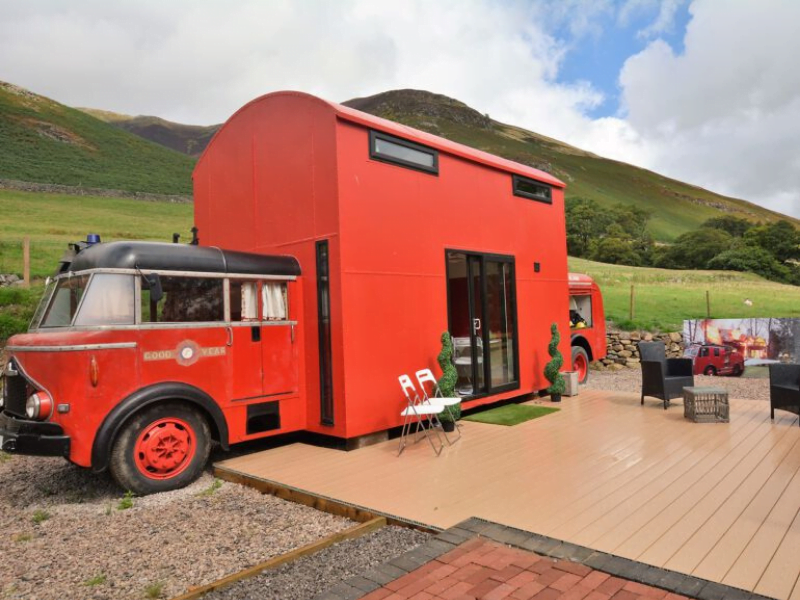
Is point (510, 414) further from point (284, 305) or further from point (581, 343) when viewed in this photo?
point (581, 343)

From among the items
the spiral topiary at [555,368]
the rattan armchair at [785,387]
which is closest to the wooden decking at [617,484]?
the rattan armchair at [785,387]

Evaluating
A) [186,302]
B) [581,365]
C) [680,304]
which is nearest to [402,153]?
[186,302]

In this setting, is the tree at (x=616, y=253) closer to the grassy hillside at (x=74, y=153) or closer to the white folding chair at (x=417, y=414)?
the grassy hillside at (x=74, y=153)

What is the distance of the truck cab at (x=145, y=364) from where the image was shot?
4582mm

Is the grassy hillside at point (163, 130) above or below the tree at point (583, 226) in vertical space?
above

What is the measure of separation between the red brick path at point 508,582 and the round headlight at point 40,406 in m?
3.53

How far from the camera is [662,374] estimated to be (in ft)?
26.1

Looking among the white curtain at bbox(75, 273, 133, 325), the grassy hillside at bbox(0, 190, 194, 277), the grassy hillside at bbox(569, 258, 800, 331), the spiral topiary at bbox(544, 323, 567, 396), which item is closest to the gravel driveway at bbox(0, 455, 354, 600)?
the white curtain at bbox(75, 273, 133, 325)

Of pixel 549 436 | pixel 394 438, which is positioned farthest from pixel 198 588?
pixel 549 436

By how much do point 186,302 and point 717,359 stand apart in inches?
541

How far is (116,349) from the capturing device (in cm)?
475

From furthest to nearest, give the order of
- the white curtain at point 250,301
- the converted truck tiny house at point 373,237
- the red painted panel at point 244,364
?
the converted truck tiny house at point 373,237 < the white curtain at point 250,301 < the red painted panel at point 244,364

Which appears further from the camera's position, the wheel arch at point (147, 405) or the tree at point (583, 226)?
the tree at point (583, 226)

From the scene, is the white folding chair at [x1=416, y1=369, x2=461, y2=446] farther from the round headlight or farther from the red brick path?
the round headlight
